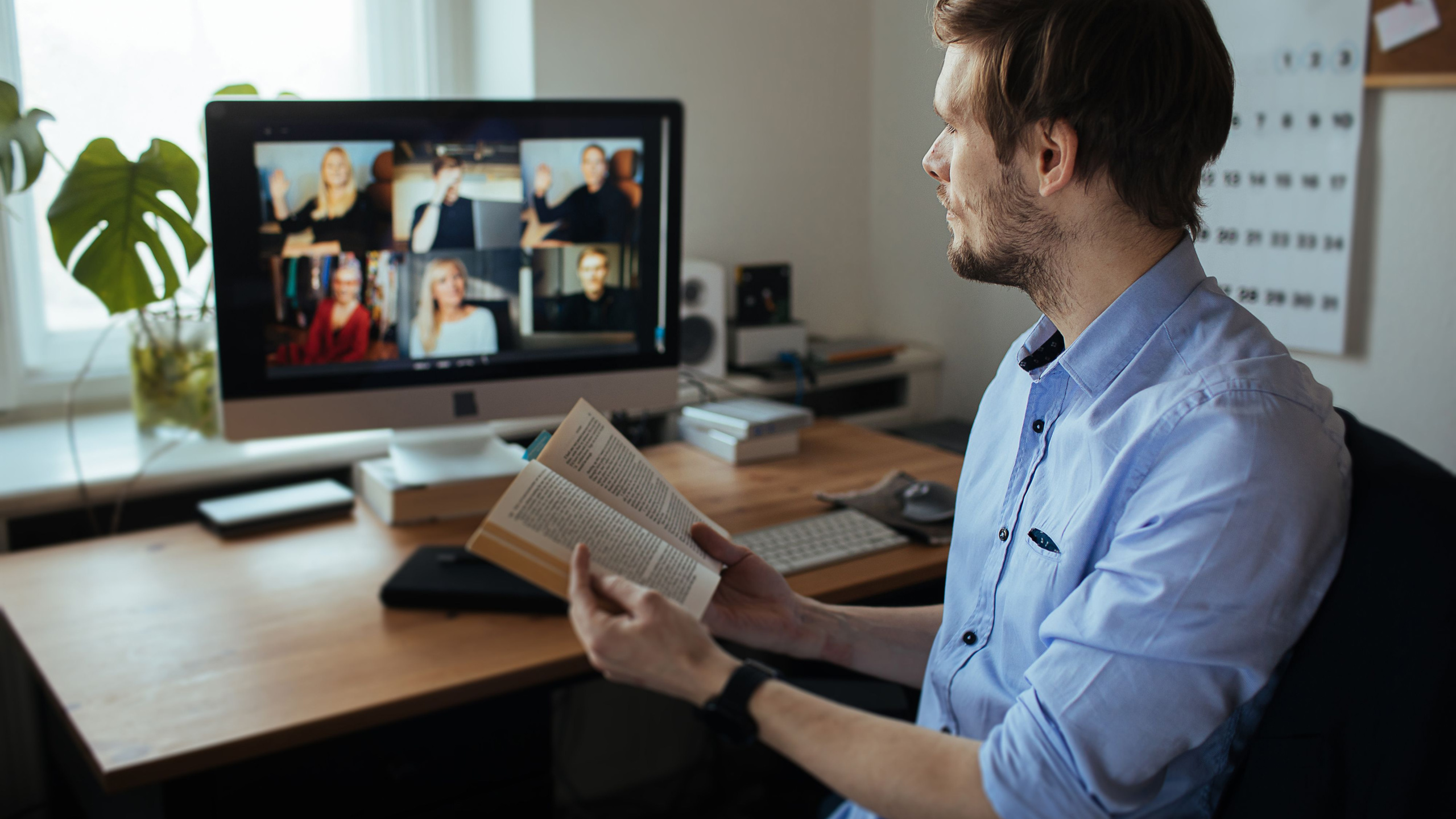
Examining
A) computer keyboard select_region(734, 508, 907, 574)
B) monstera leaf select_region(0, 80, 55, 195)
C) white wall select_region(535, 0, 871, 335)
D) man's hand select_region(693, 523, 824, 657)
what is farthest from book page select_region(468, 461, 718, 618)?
monstera leaf select_region(0, 80, 55, 195)

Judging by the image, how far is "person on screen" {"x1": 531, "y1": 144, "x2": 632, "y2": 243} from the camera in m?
1.55

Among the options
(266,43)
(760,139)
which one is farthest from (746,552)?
(266,43)

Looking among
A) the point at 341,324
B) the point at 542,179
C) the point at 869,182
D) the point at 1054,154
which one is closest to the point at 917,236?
the point at 869,182

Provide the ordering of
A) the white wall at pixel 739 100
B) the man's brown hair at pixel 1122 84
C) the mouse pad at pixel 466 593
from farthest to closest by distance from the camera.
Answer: the white wall at pixel 739 100
the mouse pad at pixel 466 593
the man's brown hair at pixel 1122 84

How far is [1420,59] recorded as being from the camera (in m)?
1.48

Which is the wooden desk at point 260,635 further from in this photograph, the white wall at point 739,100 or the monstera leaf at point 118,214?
A: the white wall at point 739,100

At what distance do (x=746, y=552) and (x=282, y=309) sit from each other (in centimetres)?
80

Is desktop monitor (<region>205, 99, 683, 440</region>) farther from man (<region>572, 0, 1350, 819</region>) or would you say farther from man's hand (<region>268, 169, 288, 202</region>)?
man (<region>572, 0, 1350, 819</region>)

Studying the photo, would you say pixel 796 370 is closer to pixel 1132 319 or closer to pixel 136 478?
pixel 136 478

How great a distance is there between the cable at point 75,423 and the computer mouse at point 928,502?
44.8 inches

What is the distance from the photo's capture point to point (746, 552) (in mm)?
994

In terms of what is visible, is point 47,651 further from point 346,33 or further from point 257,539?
point 346,33

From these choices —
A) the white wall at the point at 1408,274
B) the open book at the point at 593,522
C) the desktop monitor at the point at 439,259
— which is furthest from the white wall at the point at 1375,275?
the open book at the point at 593,522

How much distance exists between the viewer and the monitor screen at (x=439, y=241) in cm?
142
